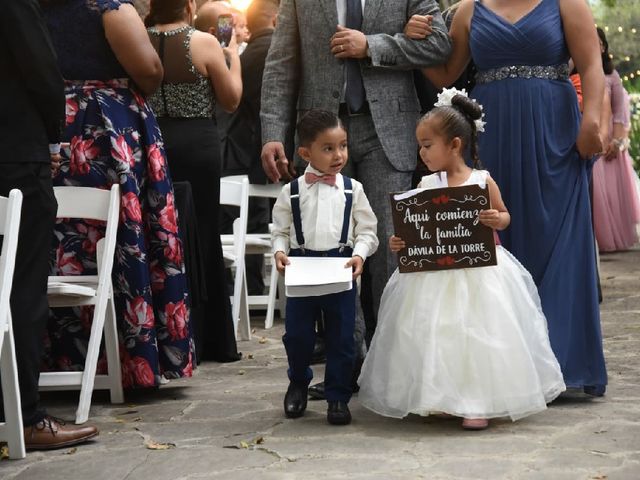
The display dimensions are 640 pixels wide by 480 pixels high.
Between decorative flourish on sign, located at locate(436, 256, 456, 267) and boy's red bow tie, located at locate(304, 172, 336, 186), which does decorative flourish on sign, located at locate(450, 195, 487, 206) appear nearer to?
decorative flourish on sign, located at locate(436, 256, 456, 267)

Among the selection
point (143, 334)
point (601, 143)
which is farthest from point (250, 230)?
point (601, 143)

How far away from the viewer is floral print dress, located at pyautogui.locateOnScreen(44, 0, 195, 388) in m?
6.32

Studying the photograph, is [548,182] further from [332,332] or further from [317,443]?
[317,443]

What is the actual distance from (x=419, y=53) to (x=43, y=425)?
8.02 feet

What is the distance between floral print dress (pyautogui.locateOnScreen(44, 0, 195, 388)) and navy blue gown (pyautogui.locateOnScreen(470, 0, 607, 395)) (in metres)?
1.61

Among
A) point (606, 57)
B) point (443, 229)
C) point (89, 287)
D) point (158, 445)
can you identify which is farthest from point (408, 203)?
point (606, 57)

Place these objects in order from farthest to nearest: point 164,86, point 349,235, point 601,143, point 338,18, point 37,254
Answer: point 164,86
point 338,18
point 601,143
point 349,235
point 37,254

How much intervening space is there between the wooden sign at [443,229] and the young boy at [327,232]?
15 cm

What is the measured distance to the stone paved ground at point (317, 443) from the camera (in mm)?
4703

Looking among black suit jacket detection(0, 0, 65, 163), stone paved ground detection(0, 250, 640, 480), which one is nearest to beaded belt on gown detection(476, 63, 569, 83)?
stone paved ground detection(0, 250, 640, 480)

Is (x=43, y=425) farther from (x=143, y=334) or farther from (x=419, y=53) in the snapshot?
(x=419, y=53)

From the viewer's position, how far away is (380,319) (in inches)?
225

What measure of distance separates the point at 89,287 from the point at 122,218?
0.42 metres

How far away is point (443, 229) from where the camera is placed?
5.64 metres
